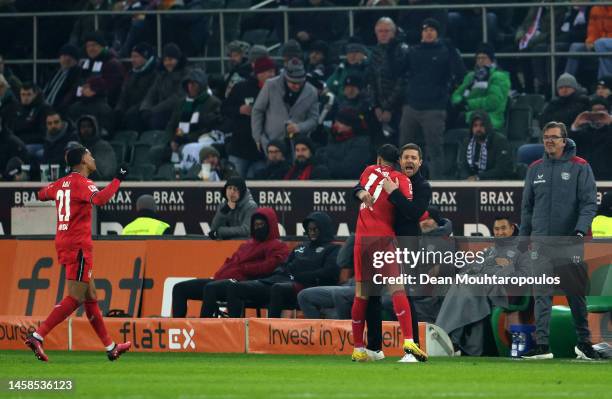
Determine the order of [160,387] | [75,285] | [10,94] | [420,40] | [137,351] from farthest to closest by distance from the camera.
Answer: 1. [10,94]
2. [420,40]
3. [137,351]
4. [75,285]
5. [160,387]

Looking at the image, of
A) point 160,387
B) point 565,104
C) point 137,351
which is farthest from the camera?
point 565,104

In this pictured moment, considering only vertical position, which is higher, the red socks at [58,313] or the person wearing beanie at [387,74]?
the person wearing beanie at [387,74]

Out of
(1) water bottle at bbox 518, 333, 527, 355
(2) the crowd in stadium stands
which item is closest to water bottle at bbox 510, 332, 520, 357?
(1) water bottle at bbox 518, 333, 527, 355

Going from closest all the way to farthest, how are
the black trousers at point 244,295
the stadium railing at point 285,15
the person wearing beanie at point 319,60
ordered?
the black trousers at point 244,295
the stadium railing at point 285,15
the person wearing beanie at point 319,60

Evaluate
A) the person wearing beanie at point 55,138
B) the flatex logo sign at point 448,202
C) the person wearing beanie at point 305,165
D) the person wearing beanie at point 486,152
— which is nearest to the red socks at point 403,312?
the flatex logo sign at point 448,202

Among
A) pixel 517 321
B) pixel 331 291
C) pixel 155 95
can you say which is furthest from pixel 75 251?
pixel 155 95

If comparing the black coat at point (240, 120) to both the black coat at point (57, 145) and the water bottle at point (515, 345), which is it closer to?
the black coat at point (57, 145)

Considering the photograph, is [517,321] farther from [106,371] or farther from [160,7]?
[160,7]

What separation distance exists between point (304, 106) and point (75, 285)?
23.7ft

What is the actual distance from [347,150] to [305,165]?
2.51 ft

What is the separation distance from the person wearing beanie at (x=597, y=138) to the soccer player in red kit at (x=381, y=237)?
19.1 ft

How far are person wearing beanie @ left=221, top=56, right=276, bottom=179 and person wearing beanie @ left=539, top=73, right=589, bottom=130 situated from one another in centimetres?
397

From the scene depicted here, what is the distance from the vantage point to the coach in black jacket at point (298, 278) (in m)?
17.4

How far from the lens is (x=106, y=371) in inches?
551
